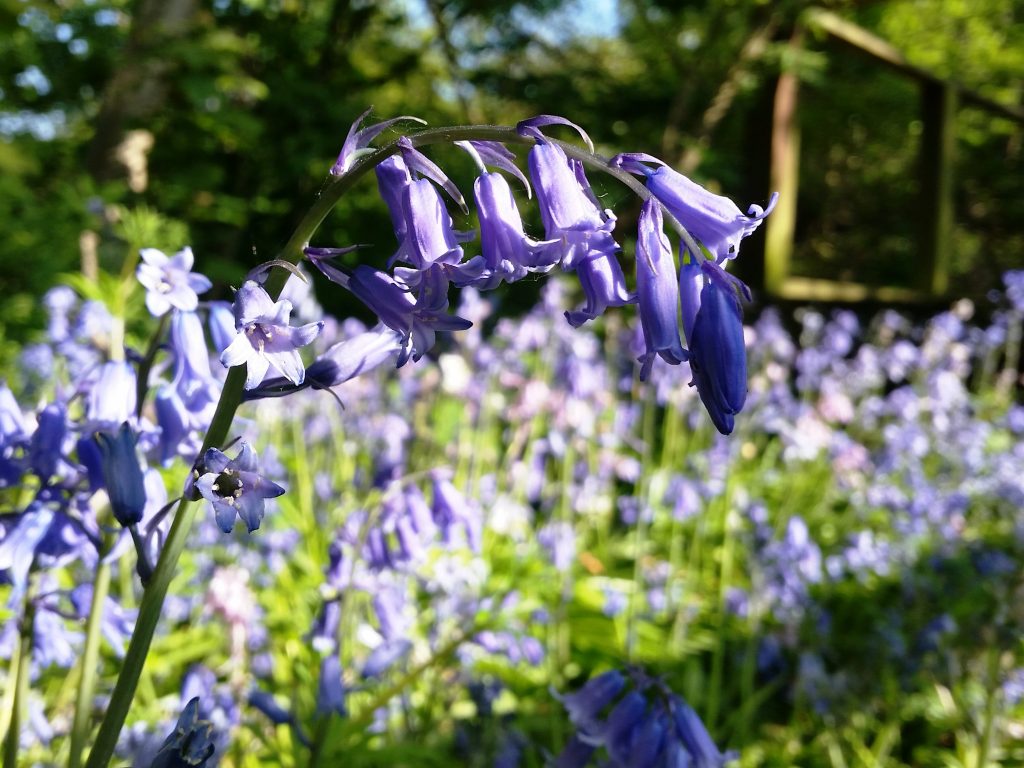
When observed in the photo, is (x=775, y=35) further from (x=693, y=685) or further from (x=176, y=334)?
(x=176, y=334)

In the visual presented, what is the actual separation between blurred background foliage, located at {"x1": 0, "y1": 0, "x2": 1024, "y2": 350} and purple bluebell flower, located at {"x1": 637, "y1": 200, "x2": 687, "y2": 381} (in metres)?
1.65

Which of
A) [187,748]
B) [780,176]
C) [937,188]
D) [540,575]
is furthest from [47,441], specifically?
[937,188]

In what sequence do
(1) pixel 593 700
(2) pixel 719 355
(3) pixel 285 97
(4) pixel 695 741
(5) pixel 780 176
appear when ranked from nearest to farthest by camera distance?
(2) pixel 719 355 → (4) pixel 695 741 → (1) pixel 593 700 → (3) pixel 285 97 → (5) pixel 780 176

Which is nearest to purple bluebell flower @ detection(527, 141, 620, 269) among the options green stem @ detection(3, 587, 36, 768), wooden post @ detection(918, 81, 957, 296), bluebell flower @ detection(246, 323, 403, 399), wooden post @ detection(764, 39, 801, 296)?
bluebell flower @ detection(246, 323, 403, 399)

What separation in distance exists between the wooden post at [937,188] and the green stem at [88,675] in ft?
26.5

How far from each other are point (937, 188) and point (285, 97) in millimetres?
5818

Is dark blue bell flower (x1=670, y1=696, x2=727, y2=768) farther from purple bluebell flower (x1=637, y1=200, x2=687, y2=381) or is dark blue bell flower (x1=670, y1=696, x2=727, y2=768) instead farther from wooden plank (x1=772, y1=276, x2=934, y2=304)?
wooden plank (x1=772, y1=276, x2=934, y2=304)

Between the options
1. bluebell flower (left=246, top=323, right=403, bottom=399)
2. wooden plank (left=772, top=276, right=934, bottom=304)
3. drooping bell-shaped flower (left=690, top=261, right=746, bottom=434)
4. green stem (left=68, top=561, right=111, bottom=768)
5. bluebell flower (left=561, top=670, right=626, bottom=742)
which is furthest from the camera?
wooden plank (left=772, top=276, right=934, bottom=304)

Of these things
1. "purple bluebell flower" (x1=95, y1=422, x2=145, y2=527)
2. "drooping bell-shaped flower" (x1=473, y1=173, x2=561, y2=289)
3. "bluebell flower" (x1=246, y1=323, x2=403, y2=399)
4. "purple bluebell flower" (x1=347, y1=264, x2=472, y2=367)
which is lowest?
"purple bluebell flower" (x1=95, y1=422, x2=145, y2=527)

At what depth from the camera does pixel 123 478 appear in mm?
1062

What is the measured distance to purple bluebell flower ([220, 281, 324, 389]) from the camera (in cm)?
96

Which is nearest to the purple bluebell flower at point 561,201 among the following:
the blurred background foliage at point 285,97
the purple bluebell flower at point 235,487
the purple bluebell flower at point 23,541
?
the purple bluebell flower at point 235,487

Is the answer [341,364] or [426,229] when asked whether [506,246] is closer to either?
[426,229]

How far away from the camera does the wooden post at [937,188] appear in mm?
7977
